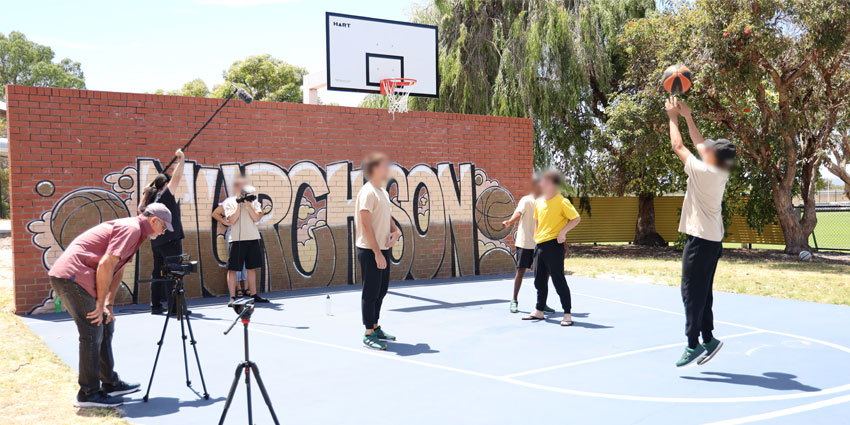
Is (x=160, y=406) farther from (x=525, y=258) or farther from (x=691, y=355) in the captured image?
(x=525, y=258)

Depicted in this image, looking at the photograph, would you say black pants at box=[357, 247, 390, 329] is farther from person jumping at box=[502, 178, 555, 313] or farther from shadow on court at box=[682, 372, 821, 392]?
shadow on court at box=[682, 372, 821, 392]

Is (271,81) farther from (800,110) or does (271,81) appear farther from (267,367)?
(267,367)

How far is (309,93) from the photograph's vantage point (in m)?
16.4

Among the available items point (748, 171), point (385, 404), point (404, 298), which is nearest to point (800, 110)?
point (748, 171)

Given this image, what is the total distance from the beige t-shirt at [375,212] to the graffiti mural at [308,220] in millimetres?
5175

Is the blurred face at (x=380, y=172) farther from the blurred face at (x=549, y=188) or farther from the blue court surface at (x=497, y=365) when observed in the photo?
the blurred face at (x=549, y=188)

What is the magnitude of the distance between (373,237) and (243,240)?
13.4ft

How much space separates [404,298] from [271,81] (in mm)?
36227

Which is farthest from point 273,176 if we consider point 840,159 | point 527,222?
point 840,159

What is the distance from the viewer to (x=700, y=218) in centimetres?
618

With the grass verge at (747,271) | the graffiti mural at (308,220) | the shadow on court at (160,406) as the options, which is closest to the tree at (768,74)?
the grass verge at (747,271)

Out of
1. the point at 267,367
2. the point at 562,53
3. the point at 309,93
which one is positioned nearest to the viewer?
the point at 267,367

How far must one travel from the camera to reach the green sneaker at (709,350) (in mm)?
6258

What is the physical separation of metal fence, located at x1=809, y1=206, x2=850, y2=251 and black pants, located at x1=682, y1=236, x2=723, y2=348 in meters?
15.5
